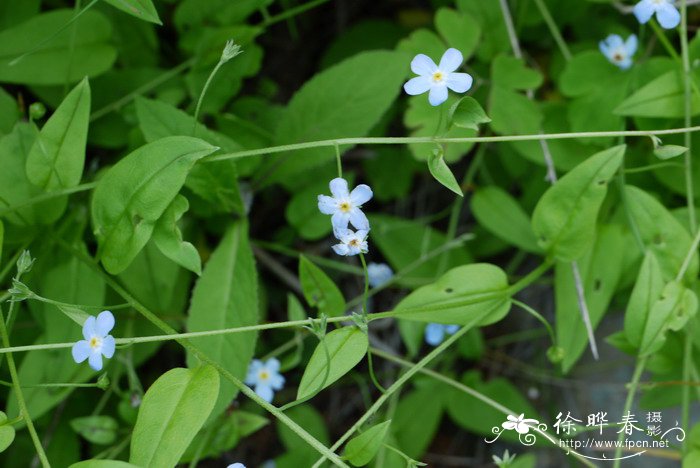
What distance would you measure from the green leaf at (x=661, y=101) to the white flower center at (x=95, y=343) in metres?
1.44

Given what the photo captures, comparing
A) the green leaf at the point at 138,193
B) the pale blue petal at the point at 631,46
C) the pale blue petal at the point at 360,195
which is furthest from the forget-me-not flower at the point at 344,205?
the pale blue petal at the point at 631,46

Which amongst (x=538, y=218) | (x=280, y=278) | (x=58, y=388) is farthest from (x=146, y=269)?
(x=538, y=218)

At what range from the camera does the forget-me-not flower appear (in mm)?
1620

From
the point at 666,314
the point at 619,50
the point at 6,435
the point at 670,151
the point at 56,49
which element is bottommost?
the point at 6,435

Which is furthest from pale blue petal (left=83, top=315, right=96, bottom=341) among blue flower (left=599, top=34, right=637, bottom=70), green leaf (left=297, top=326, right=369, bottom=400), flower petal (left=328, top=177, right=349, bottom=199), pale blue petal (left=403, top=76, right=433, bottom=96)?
blue flower (left=599, top=34, right=637, bottom=70)

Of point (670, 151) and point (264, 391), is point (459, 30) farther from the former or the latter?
point (264, 391)

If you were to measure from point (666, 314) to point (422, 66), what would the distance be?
844mm

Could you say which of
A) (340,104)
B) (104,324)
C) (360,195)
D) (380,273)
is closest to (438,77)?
(360,195)

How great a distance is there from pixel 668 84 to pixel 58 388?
1.82 meters

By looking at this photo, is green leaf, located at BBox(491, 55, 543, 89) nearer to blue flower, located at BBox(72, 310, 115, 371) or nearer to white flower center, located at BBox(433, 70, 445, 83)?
white flower center, located at BBox(433, 70, 445, 83)

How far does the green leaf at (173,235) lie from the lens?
171cm

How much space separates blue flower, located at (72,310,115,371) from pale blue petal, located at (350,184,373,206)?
1.78ft

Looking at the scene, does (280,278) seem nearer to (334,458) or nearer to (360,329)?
(360,329)

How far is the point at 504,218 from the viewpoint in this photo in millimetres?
2400
